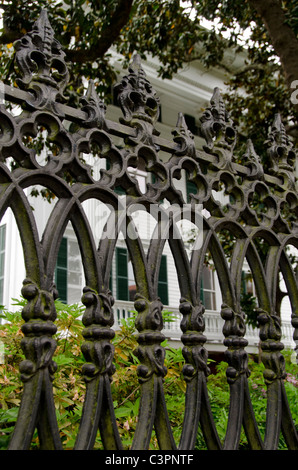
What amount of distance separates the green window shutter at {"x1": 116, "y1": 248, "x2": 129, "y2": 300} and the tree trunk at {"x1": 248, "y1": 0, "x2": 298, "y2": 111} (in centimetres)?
981

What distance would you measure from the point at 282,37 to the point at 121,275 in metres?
10.2

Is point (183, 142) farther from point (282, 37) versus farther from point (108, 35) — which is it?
point (108, 35)

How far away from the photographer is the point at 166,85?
1583 centimetres

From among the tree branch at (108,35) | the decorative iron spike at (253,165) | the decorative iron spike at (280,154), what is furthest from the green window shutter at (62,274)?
the decorative iron spike at (253,165)

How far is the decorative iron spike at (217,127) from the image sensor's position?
2.01 m

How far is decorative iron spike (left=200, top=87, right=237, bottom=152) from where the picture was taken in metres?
2.01

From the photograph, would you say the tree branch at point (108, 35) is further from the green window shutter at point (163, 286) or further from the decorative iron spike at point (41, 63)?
the green window shutter at point (163, 286)

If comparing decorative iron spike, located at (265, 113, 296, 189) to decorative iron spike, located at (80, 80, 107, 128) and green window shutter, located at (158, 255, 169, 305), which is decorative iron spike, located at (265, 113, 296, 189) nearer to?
decorative iron spike, located at (80, 80, 107, 128)

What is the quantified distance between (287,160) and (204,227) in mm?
770

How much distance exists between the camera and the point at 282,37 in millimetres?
4016

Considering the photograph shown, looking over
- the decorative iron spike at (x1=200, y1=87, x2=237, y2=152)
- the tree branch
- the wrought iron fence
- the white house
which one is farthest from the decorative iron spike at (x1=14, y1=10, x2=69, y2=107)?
the white house
